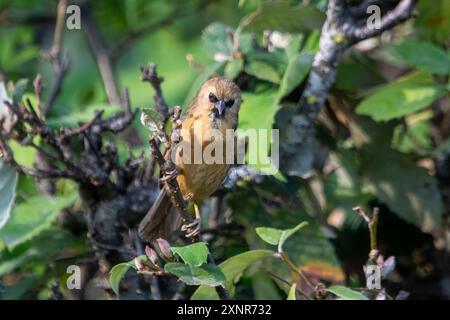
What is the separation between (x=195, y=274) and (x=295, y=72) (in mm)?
1113

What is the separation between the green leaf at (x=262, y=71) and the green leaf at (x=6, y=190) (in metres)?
0.96

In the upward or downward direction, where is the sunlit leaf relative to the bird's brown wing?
upward

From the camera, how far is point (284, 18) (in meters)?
3.84

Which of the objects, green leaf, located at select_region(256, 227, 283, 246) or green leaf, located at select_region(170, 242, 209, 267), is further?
green leaf, located at select_region(256, 227, 283, 246)

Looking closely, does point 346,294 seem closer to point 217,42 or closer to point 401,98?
point 401,98

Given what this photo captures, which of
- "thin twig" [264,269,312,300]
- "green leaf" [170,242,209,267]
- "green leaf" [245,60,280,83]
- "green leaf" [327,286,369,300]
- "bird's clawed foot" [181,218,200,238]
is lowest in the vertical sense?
"thin twig" [264,269,312,300]

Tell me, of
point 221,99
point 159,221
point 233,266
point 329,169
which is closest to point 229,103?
point 221,99

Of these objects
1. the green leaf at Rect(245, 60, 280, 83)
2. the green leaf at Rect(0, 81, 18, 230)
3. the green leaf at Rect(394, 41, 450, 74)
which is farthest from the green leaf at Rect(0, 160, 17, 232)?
the green leaf at Rect(394, 41, 450, 74)

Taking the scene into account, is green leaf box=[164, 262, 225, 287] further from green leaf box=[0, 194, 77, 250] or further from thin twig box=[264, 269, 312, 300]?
green leaf box=[0, 194, 77, 250]

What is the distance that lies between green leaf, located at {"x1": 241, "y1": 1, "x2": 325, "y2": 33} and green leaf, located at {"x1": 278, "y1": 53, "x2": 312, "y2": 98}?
0.25m

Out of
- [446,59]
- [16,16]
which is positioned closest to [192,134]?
[446,59]

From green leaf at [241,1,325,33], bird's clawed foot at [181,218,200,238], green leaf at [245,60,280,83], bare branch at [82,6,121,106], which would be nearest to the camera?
bird's clawed foot at [181,218,200,238]

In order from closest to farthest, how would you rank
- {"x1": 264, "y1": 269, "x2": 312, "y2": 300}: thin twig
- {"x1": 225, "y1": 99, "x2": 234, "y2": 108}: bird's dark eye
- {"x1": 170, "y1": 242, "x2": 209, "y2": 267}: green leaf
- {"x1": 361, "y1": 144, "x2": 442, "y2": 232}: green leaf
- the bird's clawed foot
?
{"x1": 170, "y1": 242, "x2": 209, "y2": 267}: green leaf
the bird's clawed foot
{"x1": 264, "y1": 269, "x2": 312, "y2": 300}: thin twig
{"x1": 225, "y1": 99, "x2": 234, "y2": 108}: bird's dark eye
{"x1": 361, "y1": 144, "x2": 442, "y2": 232}: green leaf

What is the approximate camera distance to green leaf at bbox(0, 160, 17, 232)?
11.2 feet
